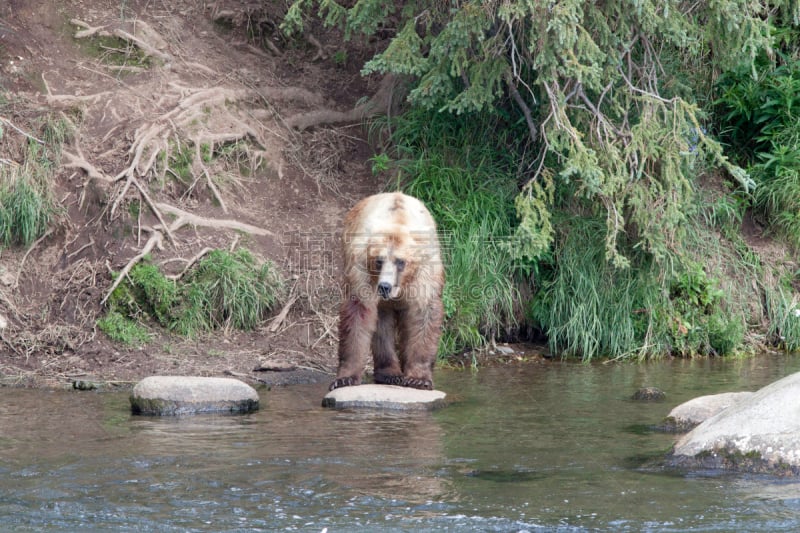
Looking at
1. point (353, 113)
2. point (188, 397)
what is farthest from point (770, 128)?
point (188, 397)

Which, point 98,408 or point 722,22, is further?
point 722,22

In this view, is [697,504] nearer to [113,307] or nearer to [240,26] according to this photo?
[113,307]

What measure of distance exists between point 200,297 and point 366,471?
12.4 ft

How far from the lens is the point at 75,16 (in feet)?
36.4

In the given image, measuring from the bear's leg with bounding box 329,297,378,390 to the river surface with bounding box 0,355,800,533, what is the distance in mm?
300

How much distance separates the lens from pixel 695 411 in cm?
648

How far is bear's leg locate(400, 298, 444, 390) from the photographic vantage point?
7.57 metres

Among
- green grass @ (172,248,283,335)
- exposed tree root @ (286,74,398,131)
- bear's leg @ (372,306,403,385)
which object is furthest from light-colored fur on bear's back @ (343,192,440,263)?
exposed tree root @ (286,74,398,131)

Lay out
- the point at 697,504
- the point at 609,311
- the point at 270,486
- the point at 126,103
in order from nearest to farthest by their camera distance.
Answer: the point at 697,504 → the point at 270,486 → the point at 609,311 → the point at 126,103

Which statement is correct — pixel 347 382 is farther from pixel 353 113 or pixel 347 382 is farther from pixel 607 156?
pixel 353 113

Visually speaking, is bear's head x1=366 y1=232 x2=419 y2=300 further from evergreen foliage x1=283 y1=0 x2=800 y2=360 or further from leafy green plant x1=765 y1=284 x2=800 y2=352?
leafy green plant x1=765 y1=284 x2=800 y2=352

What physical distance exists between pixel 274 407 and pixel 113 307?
210 cm

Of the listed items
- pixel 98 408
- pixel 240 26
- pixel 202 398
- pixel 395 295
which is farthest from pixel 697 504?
pixel 240 26

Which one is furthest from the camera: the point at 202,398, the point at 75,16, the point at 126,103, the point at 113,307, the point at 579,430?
the point at 75,16
